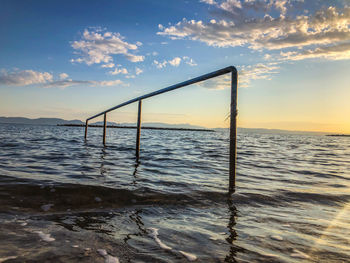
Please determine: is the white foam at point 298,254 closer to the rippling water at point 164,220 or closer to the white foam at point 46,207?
the rippling water at point 164,220

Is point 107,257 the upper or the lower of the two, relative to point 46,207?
upper

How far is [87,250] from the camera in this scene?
1.98 metres

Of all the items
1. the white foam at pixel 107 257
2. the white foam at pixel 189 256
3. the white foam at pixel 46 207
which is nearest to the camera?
the white foam at pixel 107 257

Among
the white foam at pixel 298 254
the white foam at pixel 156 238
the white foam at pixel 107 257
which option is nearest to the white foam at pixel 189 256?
the white foam at pixel 156 238

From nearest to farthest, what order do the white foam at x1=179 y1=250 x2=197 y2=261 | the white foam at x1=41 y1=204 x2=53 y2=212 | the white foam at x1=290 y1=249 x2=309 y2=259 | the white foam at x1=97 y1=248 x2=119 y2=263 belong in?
the white foam at x1=97 y1=248 x2=119 y2=263 → the white foam at x1=179 y1=250 x2=197 y2=261 → the white foam at x1=290 y1=249 x2=309 y2=259 → the white foam at x1=41 y1=204 x2=53 y2=212

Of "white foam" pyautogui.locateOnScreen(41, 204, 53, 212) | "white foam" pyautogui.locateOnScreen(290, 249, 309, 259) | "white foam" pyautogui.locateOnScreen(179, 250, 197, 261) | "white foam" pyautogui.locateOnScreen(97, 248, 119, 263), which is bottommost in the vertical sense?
"white foam" pyautogui.locateOnScreen(41, 204, 53, 212)

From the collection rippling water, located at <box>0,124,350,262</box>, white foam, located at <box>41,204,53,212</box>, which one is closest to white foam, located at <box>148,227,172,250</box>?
rippling water, located at <box>0,124,350,262</box>

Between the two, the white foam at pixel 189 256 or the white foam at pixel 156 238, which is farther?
the white foam at pixel 156 238

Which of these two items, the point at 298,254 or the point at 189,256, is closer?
the point at 189,256

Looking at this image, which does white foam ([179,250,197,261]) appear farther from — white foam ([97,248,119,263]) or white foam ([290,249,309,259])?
white foam ([290,249,309,259])

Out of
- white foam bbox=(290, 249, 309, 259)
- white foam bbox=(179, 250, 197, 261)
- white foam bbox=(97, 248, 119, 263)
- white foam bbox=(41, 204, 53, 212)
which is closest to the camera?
white foam bbox=(97, 248, 119, 263)

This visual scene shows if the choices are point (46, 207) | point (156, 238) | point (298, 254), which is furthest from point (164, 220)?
point (46, 207)

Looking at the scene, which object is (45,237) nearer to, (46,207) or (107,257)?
(107,257)

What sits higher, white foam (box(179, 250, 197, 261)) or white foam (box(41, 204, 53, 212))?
white foam (box(179, 250, 197, 261))
